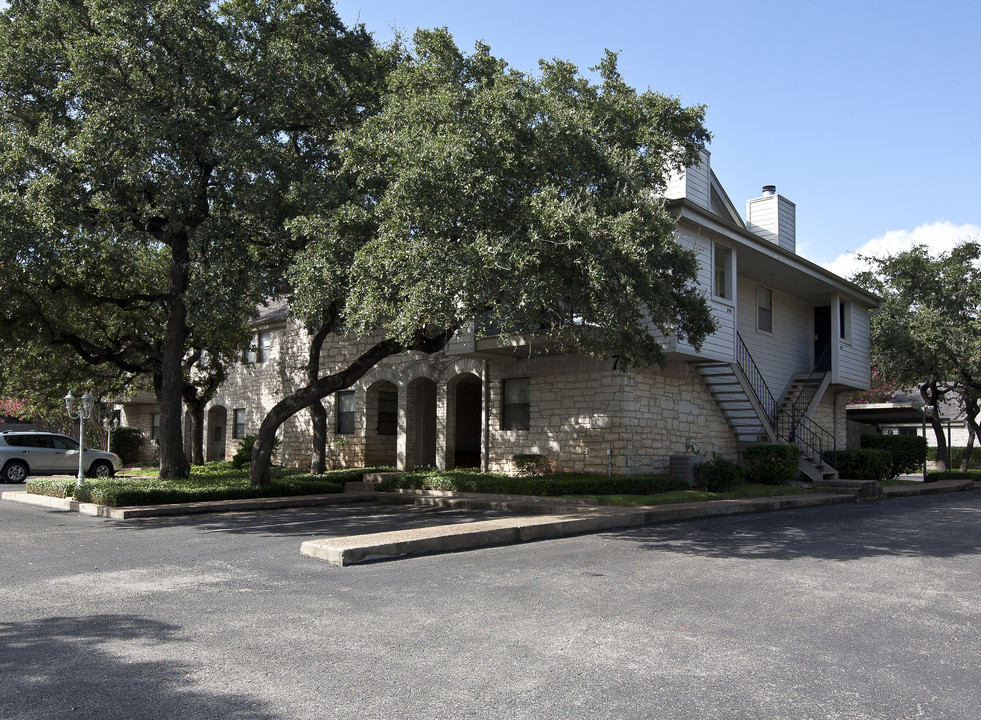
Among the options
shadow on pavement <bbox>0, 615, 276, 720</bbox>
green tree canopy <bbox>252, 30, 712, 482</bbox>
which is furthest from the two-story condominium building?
shadow on pavement <bbox>0, 615, 276, 720</bbox>

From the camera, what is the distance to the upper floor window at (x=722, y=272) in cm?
1917

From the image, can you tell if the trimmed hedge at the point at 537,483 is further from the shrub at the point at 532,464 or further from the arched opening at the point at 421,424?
the arched opening at the point at 421,424

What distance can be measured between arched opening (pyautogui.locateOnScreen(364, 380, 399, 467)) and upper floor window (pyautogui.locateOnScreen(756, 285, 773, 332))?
11150 mm

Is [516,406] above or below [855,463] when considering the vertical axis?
above

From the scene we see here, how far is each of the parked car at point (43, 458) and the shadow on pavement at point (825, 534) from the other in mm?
18499

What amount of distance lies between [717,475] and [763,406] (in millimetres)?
4305

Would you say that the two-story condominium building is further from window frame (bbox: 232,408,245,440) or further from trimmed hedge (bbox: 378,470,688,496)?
trimmed hedge (bbox: 378,470,688,496)

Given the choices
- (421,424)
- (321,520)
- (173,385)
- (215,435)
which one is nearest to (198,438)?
(215,435)

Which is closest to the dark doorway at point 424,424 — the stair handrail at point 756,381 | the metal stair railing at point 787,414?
the stair handrail at point 756,381

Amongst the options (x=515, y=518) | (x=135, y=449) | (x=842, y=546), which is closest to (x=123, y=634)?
(x=515, y=518)

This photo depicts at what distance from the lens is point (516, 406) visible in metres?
20.7

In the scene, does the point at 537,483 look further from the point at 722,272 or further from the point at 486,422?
the point at 722,272

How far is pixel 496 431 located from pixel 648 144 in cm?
917

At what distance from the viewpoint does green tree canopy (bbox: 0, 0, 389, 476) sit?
13.9m
